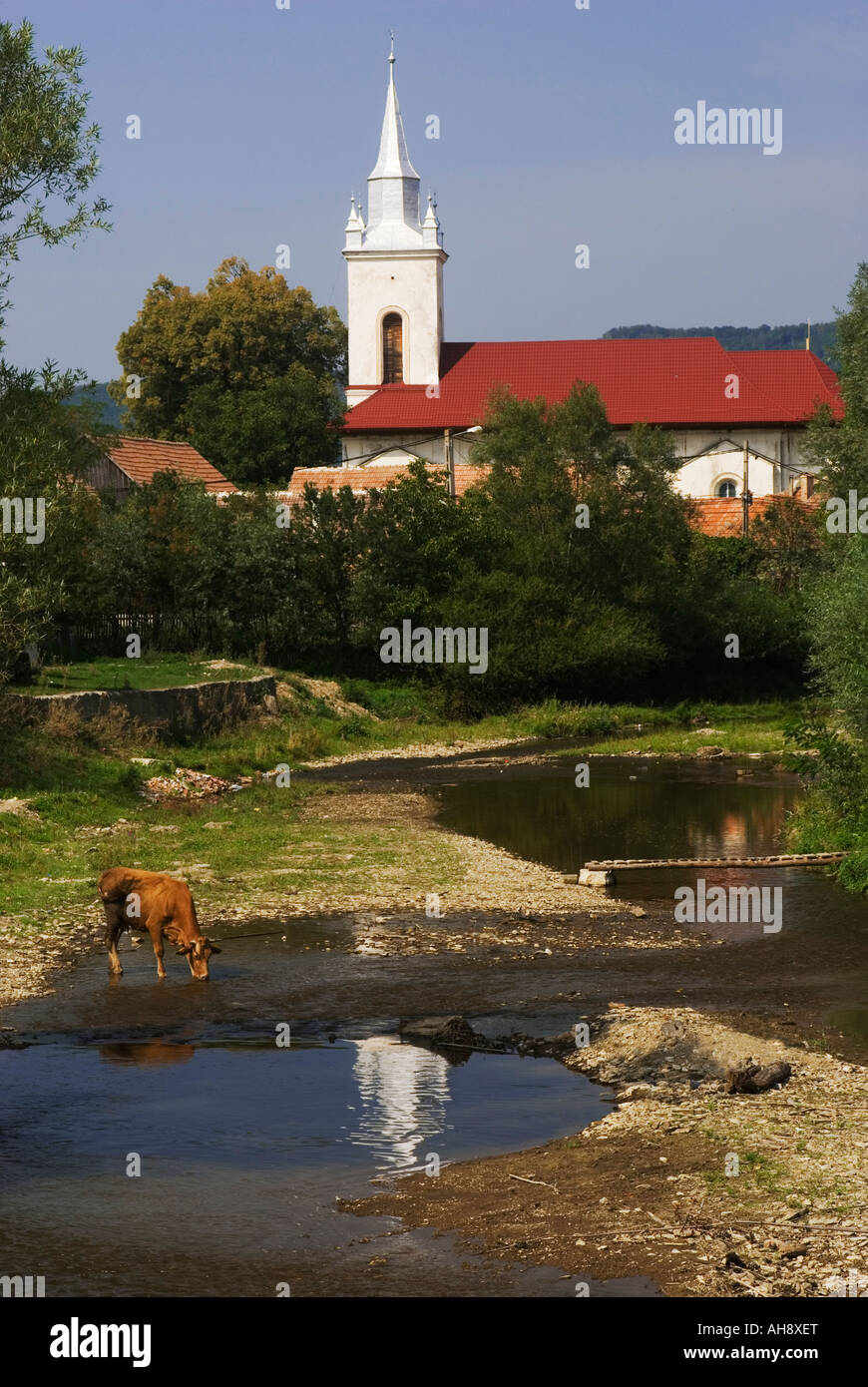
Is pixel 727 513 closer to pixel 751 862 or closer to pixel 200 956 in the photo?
pixel 751 862

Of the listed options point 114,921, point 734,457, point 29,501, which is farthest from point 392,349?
point 114,921

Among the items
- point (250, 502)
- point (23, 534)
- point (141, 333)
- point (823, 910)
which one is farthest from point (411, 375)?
point (823, 910)

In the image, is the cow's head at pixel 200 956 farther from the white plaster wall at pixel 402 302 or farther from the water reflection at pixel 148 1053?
the white plaster wall at pixel 402 302

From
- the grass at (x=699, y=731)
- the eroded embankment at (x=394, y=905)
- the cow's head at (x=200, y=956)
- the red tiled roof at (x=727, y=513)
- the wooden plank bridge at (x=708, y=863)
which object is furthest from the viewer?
the red tiled roof at (x=727, y=513)

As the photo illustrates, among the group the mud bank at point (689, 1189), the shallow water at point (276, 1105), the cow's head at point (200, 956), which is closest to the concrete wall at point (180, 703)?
the shallow water at point (276, 1105)

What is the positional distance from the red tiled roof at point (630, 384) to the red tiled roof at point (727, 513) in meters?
14.3

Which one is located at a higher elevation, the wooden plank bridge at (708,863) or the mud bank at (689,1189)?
the wooden plank bridge at (708,863)

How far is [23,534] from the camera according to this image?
22.5 meters

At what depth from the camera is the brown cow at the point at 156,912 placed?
1461 cm

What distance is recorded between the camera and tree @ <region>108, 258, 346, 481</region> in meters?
80.6

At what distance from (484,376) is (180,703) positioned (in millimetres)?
50896

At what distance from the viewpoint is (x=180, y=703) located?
32750mm

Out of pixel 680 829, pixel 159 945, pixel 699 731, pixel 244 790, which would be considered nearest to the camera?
pixel 159 945

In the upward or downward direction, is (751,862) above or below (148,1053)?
above
